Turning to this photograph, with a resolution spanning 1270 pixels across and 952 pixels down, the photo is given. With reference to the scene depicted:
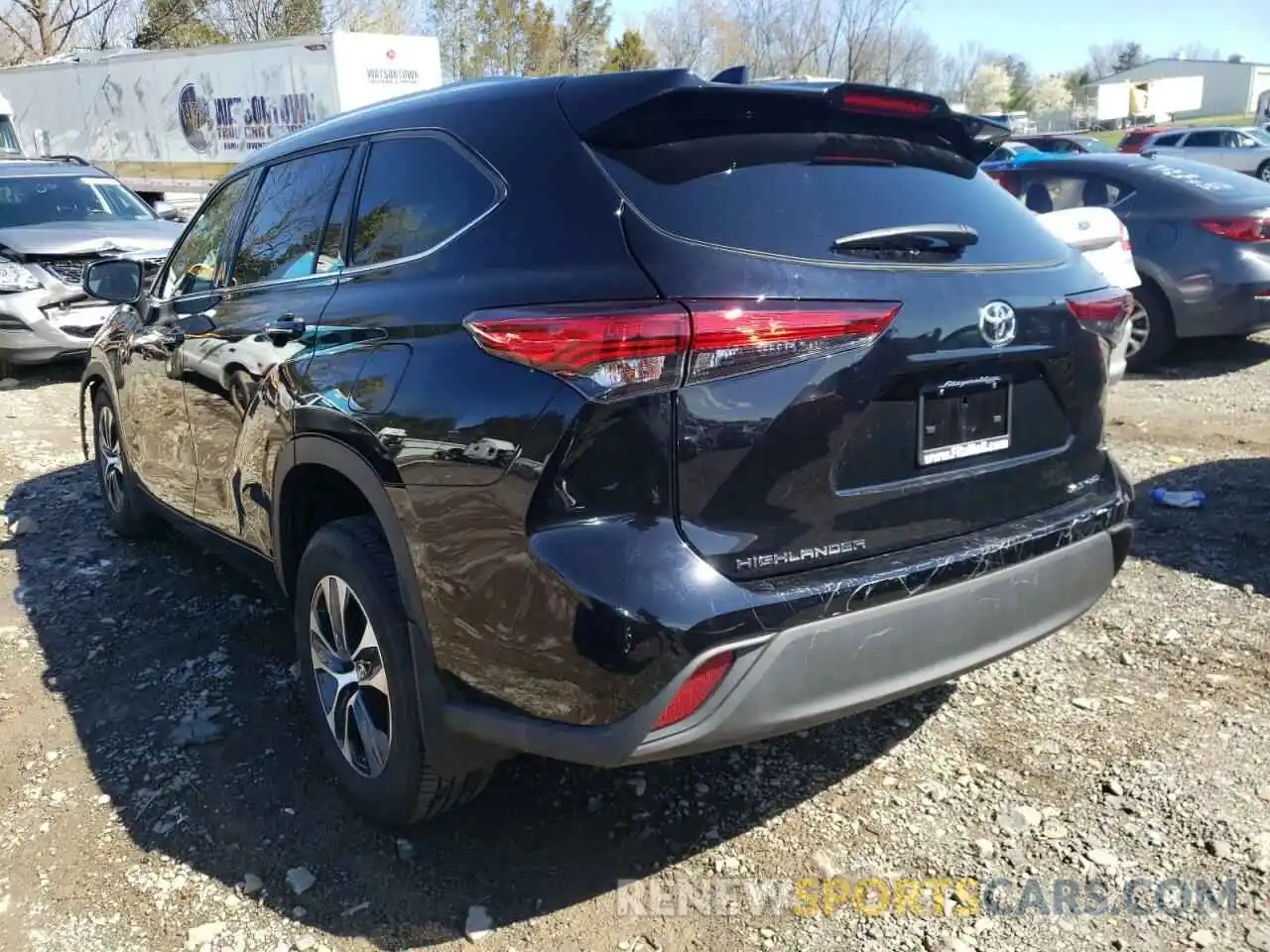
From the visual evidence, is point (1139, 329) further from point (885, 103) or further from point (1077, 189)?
point (885, 103)

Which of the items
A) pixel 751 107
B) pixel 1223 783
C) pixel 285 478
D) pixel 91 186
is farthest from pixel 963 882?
pixel 91 186

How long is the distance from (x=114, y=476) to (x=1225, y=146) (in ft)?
92.3

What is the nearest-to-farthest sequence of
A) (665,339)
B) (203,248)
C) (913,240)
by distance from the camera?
(665,339) < (913,240) < (203,248)

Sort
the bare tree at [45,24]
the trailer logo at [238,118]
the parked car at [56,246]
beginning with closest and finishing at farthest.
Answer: the parked car at [56,246], the trailer logo at [238,118], the bare tree at [45,24]

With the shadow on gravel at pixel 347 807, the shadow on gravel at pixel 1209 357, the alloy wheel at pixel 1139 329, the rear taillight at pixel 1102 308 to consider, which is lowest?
the shadow on gravel at pixel 1209 357

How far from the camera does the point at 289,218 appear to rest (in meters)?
3.42

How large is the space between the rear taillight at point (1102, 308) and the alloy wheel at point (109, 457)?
429 cm

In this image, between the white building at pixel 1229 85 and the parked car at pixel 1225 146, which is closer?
the parked car at pixel 1225 146

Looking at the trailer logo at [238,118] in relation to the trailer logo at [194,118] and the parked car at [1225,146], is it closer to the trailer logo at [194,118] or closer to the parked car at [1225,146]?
the trailer logo at [194,118]

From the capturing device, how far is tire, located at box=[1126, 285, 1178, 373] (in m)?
7.91

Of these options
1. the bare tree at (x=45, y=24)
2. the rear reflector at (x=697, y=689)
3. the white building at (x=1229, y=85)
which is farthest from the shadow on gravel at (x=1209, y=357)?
the white building at (x=1229, y=85)

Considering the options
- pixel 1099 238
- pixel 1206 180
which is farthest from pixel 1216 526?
pixel 1206 180

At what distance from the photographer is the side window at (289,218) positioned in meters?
3.22

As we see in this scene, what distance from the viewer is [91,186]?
10.8 meters
